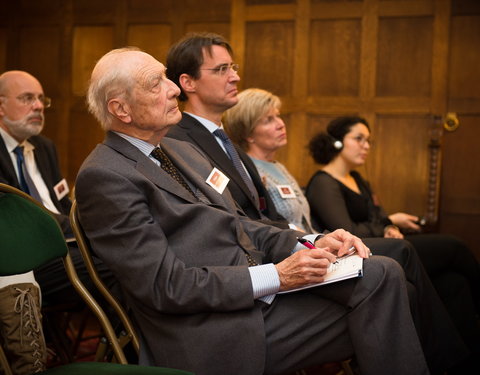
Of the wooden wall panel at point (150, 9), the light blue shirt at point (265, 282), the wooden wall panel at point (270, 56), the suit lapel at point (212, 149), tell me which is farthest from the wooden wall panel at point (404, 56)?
the light blue shirt at point (265, 282)

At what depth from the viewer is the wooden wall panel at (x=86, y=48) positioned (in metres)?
5.57

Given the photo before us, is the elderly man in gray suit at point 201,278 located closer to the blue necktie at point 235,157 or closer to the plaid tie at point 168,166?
the plaid tie at point 168,166

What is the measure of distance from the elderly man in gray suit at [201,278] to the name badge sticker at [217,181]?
23 cm

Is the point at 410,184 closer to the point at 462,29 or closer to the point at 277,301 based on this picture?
the point at 462,29

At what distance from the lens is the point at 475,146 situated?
16.0 ft

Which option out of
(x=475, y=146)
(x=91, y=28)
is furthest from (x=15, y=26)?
(x=475, y=146)

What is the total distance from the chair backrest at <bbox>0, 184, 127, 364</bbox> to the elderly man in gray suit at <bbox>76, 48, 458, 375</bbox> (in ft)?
0.40

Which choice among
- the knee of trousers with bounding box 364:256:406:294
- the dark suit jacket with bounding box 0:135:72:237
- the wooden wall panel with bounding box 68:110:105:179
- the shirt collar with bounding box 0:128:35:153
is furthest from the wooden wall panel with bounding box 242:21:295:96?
the knee of trousers with bounding box 364:256:406:294

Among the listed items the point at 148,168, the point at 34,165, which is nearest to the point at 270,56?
the point at 34,165

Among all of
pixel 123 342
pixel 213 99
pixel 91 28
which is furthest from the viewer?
pixel 91 28

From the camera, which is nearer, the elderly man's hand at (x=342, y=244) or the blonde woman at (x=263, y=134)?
the elderly man's hand at (x=342, y=244)

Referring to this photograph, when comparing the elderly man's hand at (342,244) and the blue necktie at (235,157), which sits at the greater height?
the blue necktie at (235,157)

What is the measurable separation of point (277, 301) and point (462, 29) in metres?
3.73

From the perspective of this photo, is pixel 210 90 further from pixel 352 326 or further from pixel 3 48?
pixel 3 48
